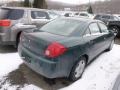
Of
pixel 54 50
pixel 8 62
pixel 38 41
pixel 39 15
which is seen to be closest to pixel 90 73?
pixel 54 50

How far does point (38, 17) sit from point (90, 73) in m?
3.42

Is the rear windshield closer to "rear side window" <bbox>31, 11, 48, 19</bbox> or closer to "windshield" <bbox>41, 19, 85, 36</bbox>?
"rear side window" <bbox>31, 11, 48, 19</bbox>

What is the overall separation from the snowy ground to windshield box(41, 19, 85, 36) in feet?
4.24

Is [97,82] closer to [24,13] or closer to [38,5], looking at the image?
[24,13]

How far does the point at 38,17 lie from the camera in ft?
23.3

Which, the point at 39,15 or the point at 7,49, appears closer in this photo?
the point at 7,49

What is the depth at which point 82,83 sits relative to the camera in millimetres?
4293

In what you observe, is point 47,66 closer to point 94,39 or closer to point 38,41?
point 38,41

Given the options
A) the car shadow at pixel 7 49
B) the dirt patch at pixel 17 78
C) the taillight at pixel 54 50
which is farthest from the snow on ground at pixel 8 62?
the taillight at pixel 54 50

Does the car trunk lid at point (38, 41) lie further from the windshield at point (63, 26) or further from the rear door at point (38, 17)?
the rear door at point (38, 17)

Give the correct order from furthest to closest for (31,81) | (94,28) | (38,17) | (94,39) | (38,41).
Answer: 1. (38,17)
2. (94,28)
3. (94,39)
4. (31,81)
5. (38,41)

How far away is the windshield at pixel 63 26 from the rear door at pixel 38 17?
5.68 ft

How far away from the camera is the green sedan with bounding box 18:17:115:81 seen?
3.65 m

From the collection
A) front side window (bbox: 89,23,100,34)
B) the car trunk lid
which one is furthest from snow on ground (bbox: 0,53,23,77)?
front side window (bbox: 89,23,100,34)
